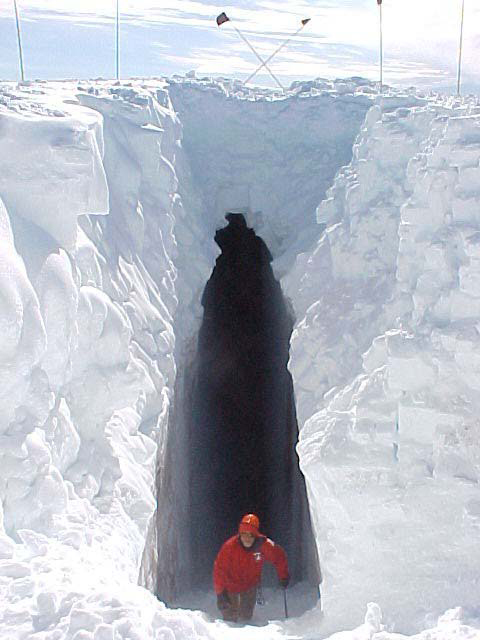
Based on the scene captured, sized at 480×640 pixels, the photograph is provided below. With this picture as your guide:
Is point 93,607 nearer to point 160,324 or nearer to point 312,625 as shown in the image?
point 312,625

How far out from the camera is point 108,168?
7.22 m

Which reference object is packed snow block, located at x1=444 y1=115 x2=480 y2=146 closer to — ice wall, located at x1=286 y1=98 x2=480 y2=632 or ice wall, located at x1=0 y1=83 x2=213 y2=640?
ice wall, located at x1=286 y1=98 x2=480 y2=632

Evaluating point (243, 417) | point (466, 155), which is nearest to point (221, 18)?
point (243, 417)

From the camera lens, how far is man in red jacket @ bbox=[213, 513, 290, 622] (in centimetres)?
551

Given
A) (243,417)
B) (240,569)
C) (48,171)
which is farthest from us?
(243,417)

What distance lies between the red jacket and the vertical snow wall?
0.57m

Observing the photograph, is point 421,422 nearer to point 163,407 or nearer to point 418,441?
point 418,441

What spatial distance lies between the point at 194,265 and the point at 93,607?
626 centimetres

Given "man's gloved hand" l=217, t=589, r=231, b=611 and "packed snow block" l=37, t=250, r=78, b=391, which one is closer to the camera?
"packed snow block" l=37, t=250, r=78, b=391

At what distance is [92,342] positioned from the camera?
5.11m

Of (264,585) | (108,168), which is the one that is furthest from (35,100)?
(264,585)

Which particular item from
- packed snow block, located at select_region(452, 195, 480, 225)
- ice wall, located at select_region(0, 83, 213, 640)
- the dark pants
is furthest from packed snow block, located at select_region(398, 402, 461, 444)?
the dark pants

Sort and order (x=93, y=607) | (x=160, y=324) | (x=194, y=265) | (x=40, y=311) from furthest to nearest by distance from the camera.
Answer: (x=194, y=265)
(x=160, y=324)
(x=40, y=311)
(x=93, y=607)

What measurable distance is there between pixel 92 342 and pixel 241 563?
2082 millimetres
